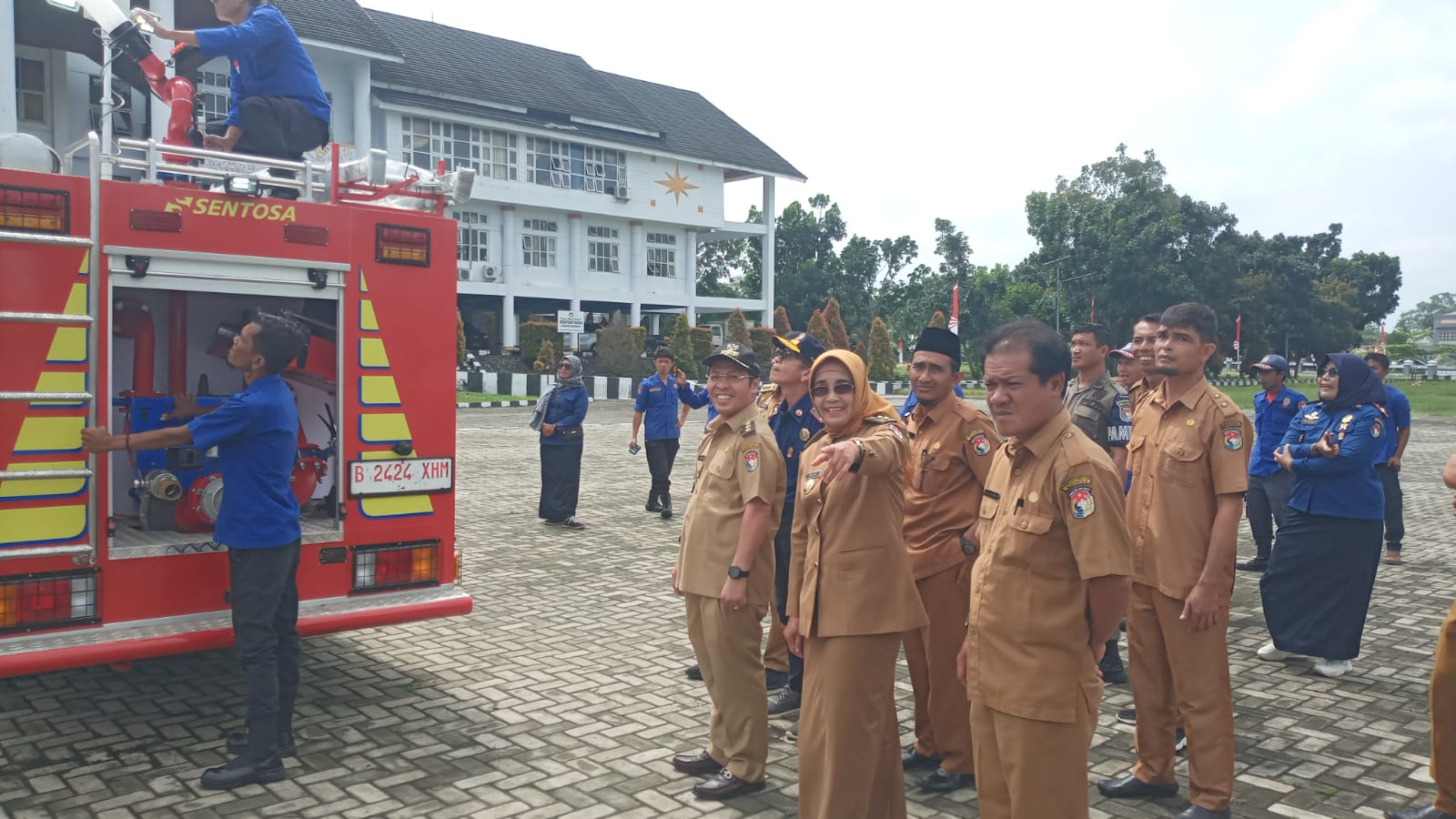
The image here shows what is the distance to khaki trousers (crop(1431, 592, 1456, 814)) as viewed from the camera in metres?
3.76

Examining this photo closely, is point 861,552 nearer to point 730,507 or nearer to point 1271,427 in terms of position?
point 730,507

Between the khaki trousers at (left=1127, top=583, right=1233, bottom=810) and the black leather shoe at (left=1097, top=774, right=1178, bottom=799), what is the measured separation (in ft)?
0.07

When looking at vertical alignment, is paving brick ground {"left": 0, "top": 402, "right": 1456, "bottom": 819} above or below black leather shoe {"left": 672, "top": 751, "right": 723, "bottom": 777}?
below

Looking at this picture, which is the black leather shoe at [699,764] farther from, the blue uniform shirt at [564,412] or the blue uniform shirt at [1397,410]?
the blue uniform shirt at [1397,410]

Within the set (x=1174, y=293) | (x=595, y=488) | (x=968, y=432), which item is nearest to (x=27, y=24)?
(x=968, y=432)

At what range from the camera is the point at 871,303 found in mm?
60344

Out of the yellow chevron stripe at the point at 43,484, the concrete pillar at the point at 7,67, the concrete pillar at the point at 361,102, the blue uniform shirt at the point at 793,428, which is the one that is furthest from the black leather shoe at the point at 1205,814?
the concrete pillar at the point at 361,102

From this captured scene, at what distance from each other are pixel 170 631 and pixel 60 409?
1039 mm

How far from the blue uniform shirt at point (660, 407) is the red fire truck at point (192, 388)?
18.0 feet

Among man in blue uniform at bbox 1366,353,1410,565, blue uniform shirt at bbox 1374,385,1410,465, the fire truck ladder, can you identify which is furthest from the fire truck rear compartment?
blue uniform shirt at bbox 1374,385,1410,465

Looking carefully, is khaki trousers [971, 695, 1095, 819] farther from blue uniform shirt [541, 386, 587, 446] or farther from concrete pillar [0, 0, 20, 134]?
blue uniform shirt [541, 386, 587, 446]

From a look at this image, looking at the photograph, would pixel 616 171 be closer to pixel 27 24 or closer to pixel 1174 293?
pixel 1174 293

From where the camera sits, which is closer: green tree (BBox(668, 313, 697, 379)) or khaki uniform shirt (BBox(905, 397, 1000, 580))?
khaki uniform shirt (BBox(905, 397, 1000, 580))

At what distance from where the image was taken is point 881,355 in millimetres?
40406
